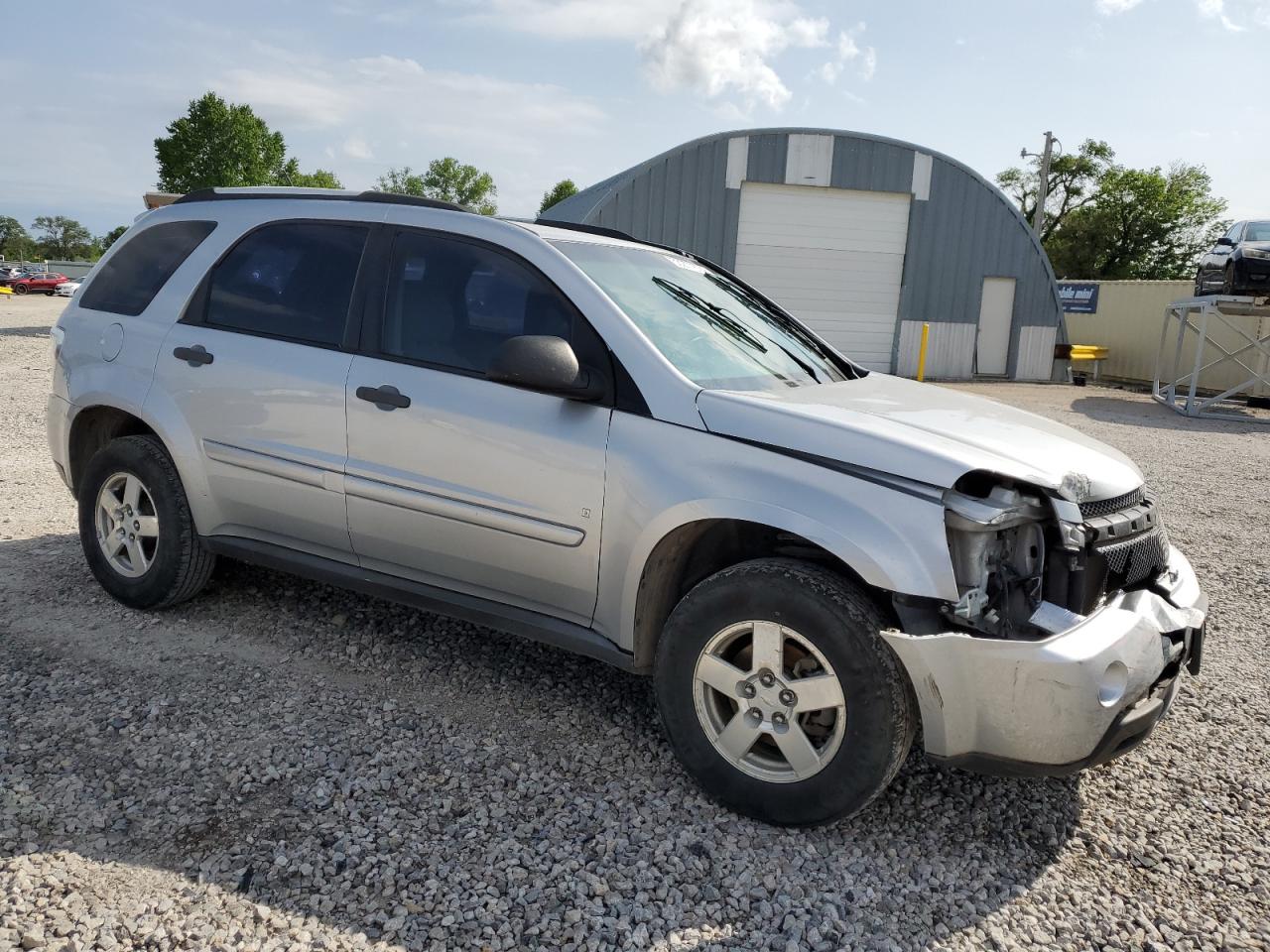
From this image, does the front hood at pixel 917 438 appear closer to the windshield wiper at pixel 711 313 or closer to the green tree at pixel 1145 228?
the windshield wiper at pixel 711 313

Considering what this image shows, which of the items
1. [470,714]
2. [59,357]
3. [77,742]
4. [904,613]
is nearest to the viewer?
[904,613]

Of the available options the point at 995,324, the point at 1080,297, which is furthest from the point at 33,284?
the point at 1080,297

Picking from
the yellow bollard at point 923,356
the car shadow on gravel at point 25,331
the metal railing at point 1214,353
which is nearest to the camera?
the metal railing at point 1214,353

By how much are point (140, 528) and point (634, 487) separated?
8.26 ft

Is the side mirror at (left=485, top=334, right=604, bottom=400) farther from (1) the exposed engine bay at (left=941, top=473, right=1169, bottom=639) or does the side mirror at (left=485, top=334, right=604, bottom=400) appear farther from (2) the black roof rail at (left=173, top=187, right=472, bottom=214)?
(1) the exposed engine bay at (left=941, top=473, right=1169, bottom=639)

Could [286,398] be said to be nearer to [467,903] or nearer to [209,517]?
[209,517]

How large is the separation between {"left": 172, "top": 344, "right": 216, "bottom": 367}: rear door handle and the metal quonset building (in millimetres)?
14714

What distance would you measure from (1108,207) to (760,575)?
5322 centimetres

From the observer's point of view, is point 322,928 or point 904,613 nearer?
point 322,928

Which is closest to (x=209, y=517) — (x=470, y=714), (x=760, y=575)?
(x=470, y=714)

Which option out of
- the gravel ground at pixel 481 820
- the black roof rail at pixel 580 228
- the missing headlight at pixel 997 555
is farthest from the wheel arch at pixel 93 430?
the missing headlight at pixel 997 555

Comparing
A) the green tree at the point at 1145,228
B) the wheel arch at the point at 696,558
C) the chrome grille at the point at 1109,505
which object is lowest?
the wheel arch at the point at 696,558

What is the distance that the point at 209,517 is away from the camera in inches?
159

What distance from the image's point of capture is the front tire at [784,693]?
2.64 metres
